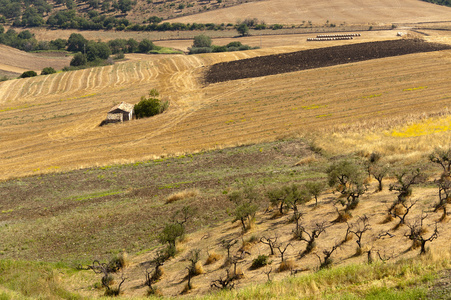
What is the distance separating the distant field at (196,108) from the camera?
2354 inches

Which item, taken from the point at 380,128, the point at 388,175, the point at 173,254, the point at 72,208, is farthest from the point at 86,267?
the point at 380,128

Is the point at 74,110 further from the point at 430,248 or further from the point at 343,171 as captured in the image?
the point at 430,248

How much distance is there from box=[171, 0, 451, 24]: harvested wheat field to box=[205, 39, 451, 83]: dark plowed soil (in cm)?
5022

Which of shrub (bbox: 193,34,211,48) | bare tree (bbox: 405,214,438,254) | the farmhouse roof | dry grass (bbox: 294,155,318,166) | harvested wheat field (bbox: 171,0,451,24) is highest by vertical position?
harvested wheat field (bbox: 171,0,451,24)

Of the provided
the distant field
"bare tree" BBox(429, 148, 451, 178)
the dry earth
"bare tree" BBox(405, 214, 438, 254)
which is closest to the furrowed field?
the dry earth

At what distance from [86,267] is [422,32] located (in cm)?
11947

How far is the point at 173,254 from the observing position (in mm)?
28797

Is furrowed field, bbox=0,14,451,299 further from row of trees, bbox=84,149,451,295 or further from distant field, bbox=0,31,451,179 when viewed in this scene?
distant field, bbox=0,31,451,179

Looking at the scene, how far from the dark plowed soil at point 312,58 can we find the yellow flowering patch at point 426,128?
36.6 metres

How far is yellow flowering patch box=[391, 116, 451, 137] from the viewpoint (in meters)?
53.1

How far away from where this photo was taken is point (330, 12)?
16100 cm

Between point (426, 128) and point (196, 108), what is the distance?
1396 inches

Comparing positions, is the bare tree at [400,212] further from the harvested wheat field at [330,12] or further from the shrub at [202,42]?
the harvested wheat field at [330,12]

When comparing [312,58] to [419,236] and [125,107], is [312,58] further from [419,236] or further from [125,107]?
[419,236]
